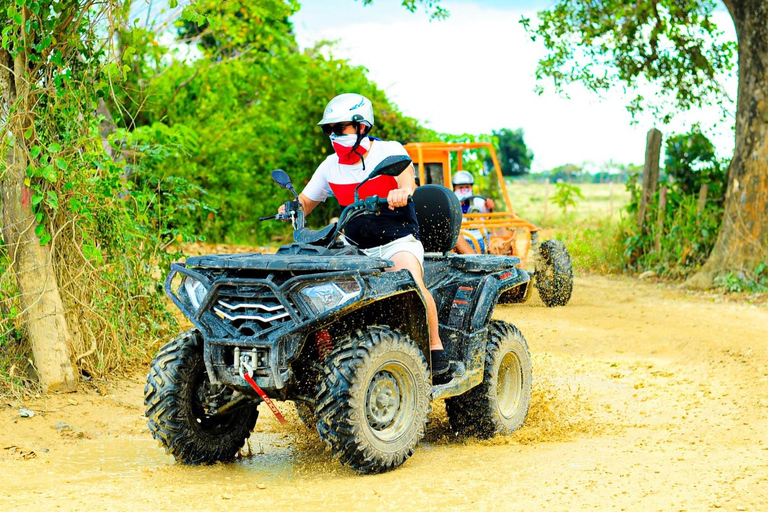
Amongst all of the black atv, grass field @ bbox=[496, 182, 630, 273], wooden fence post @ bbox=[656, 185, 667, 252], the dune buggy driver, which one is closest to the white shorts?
the dune buggy driver

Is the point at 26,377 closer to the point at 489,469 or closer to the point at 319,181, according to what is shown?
the point at 319,181

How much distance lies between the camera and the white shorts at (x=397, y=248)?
17.7 ft

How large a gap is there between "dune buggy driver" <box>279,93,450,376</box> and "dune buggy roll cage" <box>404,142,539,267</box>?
5.82m

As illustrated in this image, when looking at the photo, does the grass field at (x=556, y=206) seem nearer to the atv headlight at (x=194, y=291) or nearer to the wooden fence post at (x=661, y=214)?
the wooden fence post at (x=661, y=214)

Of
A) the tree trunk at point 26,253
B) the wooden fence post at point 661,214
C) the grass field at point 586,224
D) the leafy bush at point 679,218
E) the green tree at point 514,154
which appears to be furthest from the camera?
the green tree at point 514,154

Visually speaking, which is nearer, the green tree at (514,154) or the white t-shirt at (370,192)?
the white t-shirt at (370,192)

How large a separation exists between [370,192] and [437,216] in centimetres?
61

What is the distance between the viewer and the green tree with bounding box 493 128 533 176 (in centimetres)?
4616

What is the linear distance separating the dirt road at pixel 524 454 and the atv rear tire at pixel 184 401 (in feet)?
0.45

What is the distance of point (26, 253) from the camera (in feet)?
22.5

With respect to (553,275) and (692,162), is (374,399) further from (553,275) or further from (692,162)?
(692,162)

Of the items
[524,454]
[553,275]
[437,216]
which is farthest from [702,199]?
[524,454]

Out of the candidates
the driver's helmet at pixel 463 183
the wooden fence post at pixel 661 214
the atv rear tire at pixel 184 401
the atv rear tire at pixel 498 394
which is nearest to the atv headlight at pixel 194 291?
the atv rear tire at pixel 184 401

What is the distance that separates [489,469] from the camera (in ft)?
16.8
